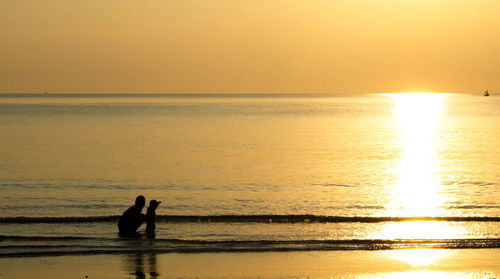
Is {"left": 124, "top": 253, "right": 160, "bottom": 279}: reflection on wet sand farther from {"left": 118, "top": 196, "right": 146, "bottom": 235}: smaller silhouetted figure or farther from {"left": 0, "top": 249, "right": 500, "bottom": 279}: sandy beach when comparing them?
{"left": 118, "top": 196, "right": 146, "bottom": 235}: smaller silhouetted figure

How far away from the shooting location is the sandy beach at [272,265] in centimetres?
1280

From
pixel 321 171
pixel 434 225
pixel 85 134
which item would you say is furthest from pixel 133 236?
pixel 85 134

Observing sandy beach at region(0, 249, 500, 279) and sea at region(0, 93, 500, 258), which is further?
sea at region(0, 93, 500, 258)

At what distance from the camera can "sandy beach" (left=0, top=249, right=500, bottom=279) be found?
1280 centimetres

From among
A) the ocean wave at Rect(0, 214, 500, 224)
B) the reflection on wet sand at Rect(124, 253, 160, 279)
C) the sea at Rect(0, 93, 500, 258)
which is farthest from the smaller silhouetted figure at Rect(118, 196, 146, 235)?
the ocean wave at Rect(0, 214, 500, 224)

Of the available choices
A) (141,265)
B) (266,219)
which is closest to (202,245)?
(141,265)

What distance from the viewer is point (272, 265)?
13633 mm

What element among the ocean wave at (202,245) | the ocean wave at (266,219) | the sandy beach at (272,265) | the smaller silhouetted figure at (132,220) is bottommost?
the sandy beach at (272,265)

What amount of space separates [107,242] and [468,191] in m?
15.4

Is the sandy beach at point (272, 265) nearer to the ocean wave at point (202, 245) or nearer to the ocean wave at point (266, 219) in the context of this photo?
the ocean wave at point (202, 245)

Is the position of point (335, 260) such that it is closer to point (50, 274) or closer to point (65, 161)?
point (50, 274)

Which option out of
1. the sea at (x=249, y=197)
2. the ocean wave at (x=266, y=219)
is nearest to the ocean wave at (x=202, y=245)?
the sea at (x=249, y=197)

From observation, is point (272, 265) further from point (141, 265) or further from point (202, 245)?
point (202, 245)

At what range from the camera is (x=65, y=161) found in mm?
37969
